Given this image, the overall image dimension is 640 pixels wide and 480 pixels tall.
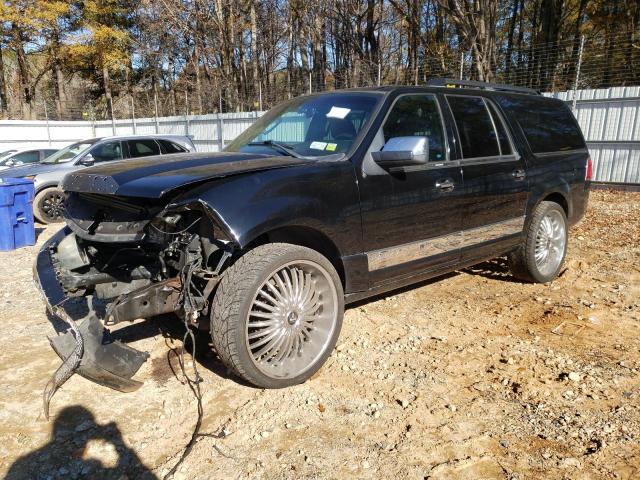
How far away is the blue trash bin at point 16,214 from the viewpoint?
7.28 m

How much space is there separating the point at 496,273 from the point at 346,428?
3.45 m

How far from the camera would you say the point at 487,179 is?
13.6 ft

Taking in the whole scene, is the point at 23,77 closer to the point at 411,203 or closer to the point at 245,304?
the point at 411,203

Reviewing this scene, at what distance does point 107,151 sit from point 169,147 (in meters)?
1.25

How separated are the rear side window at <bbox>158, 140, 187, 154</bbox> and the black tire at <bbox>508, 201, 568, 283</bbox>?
776 centimetres

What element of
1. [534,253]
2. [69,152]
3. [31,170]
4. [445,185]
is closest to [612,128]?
[534,253]

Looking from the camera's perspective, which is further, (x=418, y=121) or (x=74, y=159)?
(x=74, y=159)

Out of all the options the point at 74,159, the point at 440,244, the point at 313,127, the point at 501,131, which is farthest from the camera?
the point at 74,159

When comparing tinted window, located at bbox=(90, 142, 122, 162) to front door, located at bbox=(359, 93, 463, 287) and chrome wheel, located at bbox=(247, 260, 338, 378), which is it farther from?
chrome wheel, located at bbox=(247, 260, 338, 378)

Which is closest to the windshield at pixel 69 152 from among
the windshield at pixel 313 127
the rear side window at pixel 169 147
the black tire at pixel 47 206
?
the black tire at pixel 47 206

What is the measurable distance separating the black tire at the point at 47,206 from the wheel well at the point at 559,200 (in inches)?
334

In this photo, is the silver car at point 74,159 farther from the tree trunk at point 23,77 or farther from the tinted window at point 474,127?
the tree trunk at point 23,77

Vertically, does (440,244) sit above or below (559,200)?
below

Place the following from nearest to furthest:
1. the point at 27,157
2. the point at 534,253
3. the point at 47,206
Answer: the point at 534,253, the point at 47,206, the point at 27,157
